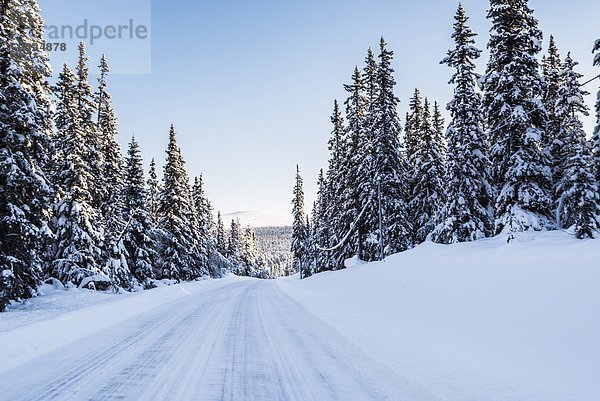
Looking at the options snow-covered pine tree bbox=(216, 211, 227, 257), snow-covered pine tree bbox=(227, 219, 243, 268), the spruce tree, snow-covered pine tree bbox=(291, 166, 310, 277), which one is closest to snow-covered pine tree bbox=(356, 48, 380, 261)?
the spruce tree

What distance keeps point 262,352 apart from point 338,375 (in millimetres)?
1851

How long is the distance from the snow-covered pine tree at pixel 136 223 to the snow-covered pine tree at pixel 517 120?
26.1 metres

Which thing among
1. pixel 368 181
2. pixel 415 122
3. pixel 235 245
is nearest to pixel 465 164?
pixel 368 181

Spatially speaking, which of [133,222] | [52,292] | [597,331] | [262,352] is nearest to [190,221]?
[133,222]

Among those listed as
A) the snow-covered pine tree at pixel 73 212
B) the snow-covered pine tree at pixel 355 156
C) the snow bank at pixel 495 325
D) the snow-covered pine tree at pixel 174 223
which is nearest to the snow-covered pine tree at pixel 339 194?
the snow-covered pine tree at pixel 355 156

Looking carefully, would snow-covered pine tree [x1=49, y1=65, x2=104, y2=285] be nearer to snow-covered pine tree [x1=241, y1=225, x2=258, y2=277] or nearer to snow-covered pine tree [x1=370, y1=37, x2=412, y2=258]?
snow-covered pine tree [x1=370, y1=37, x2=412, y2=258]

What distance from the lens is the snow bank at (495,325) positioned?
455 cm

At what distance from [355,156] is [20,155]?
2343 cm

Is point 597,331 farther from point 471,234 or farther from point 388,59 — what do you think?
point 388,59

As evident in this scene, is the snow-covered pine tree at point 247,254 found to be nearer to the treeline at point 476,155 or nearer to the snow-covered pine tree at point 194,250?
the snow-covered pine tree at point 194,250

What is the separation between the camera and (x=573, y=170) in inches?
747

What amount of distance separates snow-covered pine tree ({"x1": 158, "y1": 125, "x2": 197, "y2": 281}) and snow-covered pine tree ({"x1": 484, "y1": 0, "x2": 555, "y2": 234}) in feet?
96.1

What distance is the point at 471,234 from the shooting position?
23281mm

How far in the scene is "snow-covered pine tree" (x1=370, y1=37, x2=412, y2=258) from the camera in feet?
95.9
